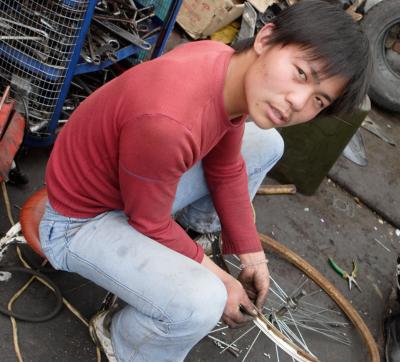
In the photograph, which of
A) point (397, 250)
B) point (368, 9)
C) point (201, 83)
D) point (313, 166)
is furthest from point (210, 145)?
point (368, 9)

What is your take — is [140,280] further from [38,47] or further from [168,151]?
[38,47]

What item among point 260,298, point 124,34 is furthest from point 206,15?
point 260,298

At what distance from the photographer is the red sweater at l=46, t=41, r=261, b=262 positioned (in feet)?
3.47

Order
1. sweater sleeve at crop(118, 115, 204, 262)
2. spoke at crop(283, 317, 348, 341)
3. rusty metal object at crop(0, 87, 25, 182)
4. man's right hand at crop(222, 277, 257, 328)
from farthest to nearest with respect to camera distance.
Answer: spoke at crop(283, 317, 348, 341) → rusty metal object at crop(0, 87, 25, 182) → man's right hand at crop(222, 277, 257, 328) → sweater sleeve at crop(118, 115, 204, 262)

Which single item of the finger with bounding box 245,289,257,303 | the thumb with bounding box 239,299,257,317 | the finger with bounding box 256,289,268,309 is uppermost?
the thumb with bounding box 239,299,257,317

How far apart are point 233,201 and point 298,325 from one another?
28.2 inches

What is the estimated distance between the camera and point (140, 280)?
3.92 feet

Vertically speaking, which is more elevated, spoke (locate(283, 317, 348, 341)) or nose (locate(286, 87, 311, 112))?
nose (locate(286, 87, 311, 112))

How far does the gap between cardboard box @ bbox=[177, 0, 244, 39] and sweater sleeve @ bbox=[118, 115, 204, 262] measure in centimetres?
215

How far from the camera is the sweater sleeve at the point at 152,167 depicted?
1.05 metres

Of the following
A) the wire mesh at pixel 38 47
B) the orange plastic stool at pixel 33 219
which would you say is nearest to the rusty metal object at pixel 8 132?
the wire mesh at pixel 38 47

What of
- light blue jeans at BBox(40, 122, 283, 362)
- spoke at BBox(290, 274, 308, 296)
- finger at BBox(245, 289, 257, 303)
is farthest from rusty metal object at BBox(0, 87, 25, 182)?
spoke at BBox(290, 274, 308, 296)

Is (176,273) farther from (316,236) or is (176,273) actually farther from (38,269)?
(316,236)

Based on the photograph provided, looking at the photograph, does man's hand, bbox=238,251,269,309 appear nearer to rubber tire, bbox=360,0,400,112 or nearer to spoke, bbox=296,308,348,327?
spoke, bbox=296,308,348,327
